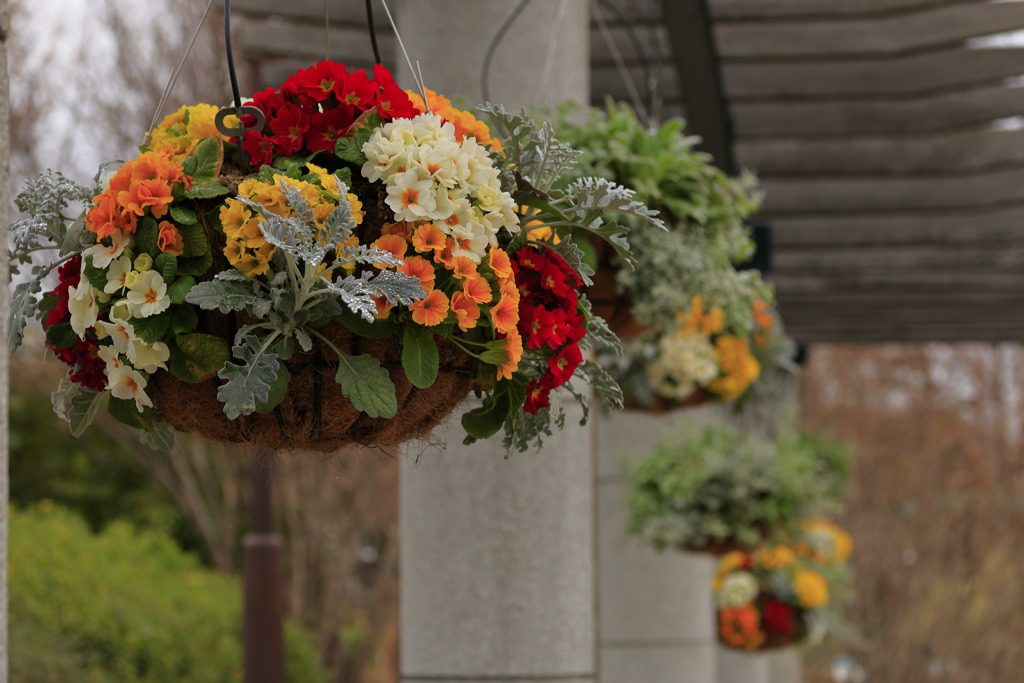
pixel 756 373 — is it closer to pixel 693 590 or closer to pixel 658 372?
pixel 658 372

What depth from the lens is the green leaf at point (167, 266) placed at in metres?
1.64

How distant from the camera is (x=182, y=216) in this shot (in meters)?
1.66

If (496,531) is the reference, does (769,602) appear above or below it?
below

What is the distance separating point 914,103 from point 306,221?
16.6 feet

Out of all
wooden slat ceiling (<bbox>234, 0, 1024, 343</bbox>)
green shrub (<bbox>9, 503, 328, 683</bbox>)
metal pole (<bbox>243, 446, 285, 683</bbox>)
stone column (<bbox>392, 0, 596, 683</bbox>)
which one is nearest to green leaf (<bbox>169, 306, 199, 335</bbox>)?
stone column (<bbox>392, 0, 596, 683</bbox>)

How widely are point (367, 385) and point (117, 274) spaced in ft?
1.19

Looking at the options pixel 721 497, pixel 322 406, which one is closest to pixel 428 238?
pixel 322 406

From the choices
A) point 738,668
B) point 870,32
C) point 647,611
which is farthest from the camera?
point 738,668

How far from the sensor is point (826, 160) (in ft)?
21.3

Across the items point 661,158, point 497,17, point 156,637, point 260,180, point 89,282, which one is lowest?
point 156,637

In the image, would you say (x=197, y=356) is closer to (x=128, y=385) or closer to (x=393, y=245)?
(x=128, y=385)

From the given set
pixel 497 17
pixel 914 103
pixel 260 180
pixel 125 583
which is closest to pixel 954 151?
pixel 914 103

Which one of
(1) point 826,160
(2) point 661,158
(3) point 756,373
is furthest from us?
(1) point 826,160

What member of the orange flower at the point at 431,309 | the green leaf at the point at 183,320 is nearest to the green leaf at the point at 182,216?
the green leaf at the point at 183,320
